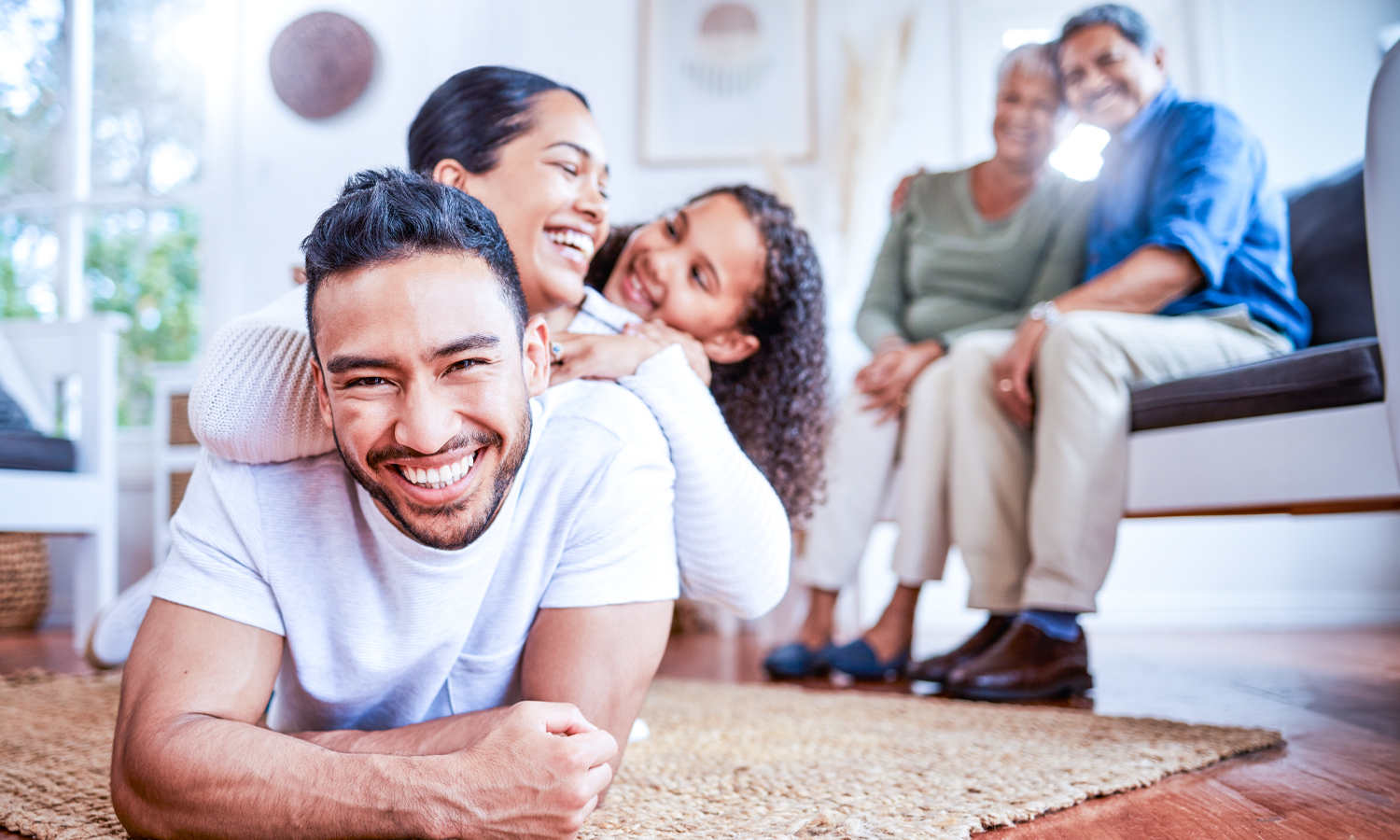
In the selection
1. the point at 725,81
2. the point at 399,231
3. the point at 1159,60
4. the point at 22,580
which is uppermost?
the point at 725,81

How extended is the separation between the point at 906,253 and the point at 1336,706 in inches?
44.9

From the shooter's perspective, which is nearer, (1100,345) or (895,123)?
(1100,345)

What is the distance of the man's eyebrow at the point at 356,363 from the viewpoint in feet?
2.06

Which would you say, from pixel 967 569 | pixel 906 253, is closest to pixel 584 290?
pixel 967 569

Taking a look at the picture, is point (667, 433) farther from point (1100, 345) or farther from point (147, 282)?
point (147, 282)

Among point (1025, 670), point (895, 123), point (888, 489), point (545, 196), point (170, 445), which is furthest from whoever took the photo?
point (895, 123)

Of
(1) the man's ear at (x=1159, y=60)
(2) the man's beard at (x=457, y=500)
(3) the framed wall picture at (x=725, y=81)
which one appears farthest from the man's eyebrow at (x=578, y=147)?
(3) the framed wall picture at (x=725, y=81)

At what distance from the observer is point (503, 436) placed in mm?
678

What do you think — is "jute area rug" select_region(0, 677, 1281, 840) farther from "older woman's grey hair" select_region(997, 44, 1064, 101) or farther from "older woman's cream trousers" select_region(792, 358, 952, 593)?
"older woman's grey hair" select_region(997, 44, 1064, 101)

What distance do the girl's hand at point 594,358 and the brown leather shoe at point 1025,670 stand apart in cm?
78

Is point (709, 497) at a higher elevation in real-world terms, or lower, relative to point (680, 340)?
lower

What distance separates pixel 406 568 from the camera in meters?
0.71

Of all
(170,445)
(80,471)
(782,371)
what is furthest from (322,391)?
(170,445)

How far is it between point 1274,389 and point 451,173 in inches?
40.1
